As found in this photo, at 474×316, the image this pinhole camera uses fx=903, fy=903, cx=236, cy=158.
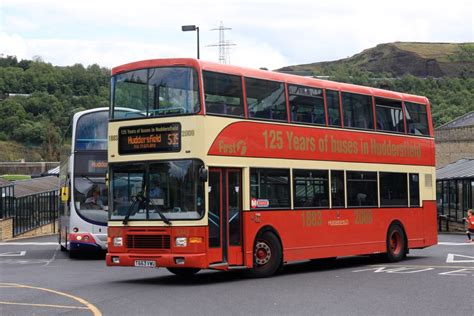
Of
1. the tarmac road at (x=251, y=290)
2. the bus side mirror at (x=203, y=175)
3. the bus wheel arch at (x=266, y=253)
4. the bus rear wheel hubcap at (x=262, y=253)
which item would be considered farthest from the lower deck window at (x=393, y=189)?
the bus side mirror at (x=203, y=175)

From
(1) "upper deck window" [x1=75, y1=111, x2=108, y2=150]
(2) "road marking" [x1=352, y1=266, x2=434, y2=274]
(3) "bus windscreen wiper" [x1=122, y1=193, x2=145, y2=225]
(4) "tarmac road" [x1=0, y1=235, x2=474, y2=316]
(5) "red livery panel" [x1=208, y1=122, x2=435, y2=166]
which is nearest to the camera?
(4) "tarmac road" [x1=0, y1=235, x2=474, y2=316]

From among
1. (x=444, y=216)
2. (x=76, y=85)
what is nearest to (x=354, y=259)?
(x=444, y=216)

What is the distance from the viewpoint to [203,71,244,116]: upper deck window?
17578mm

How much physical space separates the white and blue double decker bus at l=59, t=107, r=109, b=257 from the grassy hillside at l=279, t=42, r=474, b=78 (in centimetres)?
9591

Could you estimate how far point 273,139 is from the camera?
19172mm

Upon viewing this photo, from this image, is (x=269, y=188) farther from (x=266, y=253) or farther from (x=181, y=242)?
(x=181, y=242)

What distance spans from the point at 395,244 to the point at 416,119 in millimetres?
3554

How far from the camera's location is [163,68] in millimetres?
17922

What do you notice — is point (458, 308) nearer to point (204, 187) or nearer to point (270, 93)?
point (204, 187)

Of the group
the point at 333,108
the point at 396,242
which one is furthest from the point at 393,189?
the point at 333,108

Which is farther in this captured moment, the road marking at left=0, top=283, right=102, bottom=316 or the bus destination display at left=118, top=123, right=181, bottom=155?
the bus destination display at left=118, top=123, right=181, bottom=155

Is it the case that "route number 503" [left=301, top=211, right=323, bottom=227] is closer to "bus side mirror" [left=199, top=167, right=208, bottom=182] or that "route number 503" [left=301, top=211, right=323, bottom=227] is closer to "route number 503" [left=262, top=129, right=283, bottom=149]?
"route number 503" [left=262, top=129, right=283, bottom=149]

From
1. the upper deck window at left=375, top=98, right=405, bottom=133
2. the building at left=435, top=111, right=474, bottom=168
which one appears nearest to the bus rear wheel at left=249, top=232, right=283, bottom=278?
the upper deck window at left=375, top=98, right=405, bottom=133

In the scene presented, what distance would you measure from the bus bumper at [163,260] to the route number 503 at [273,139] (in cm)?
318
